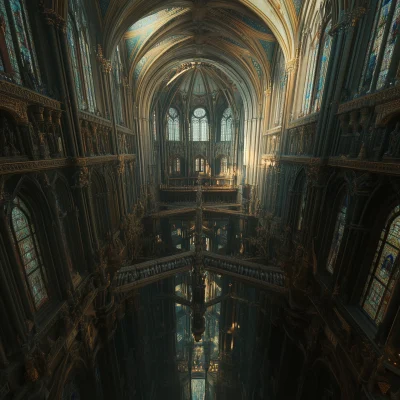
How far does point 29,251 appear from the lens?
282 inches

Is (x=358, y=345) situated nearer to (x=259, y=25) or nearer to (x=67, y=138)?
(x=67, y=138)

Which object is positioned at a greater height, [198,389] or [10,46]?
[10,46]

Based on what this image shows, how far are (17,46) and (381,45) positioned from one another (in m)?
10.4

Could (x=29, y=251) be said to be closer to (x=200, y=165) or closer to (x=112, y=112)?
(x=112, y=112)

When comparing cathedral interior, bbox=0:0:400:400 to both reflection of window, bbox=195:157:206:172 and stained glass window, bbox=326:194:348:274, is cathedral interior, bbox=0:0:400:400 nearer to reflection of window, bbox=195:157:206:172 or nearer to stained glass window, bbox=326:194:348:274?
stained glass window, bbox=326:194:348:274

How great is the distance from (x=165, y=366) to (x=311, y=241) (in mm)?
13373

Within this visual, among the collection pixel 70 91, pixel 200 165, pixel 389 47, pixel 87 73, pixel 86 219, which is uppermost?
pixel 87 73

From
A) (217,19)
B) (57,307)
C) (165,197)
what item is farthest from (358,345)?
(165,197)

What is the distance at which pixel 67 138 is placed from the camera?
870 cm

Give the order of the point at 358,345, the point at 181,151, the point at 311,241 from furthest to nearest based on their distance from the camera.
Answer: the point at 181,151 < the point at 311,241 < the point at 358,345

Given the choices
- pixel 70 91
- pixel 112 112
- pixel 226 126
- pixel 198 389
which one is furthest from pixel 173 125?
pixel 198 389

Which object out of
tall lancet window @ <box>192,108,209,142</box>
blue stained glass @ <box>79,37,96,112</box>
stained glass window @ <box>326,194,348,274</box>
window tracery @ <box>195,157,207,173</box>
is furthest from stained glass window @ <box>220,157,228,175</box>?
stained glass window @ <box>326,194,348,274</box>

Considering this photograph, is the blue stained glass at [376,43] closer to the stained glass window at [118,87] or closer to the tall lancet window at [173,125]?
the stained glass window at [118,87]

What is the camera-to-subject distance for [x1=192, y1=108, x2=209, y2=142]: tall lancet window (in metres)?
34.8
